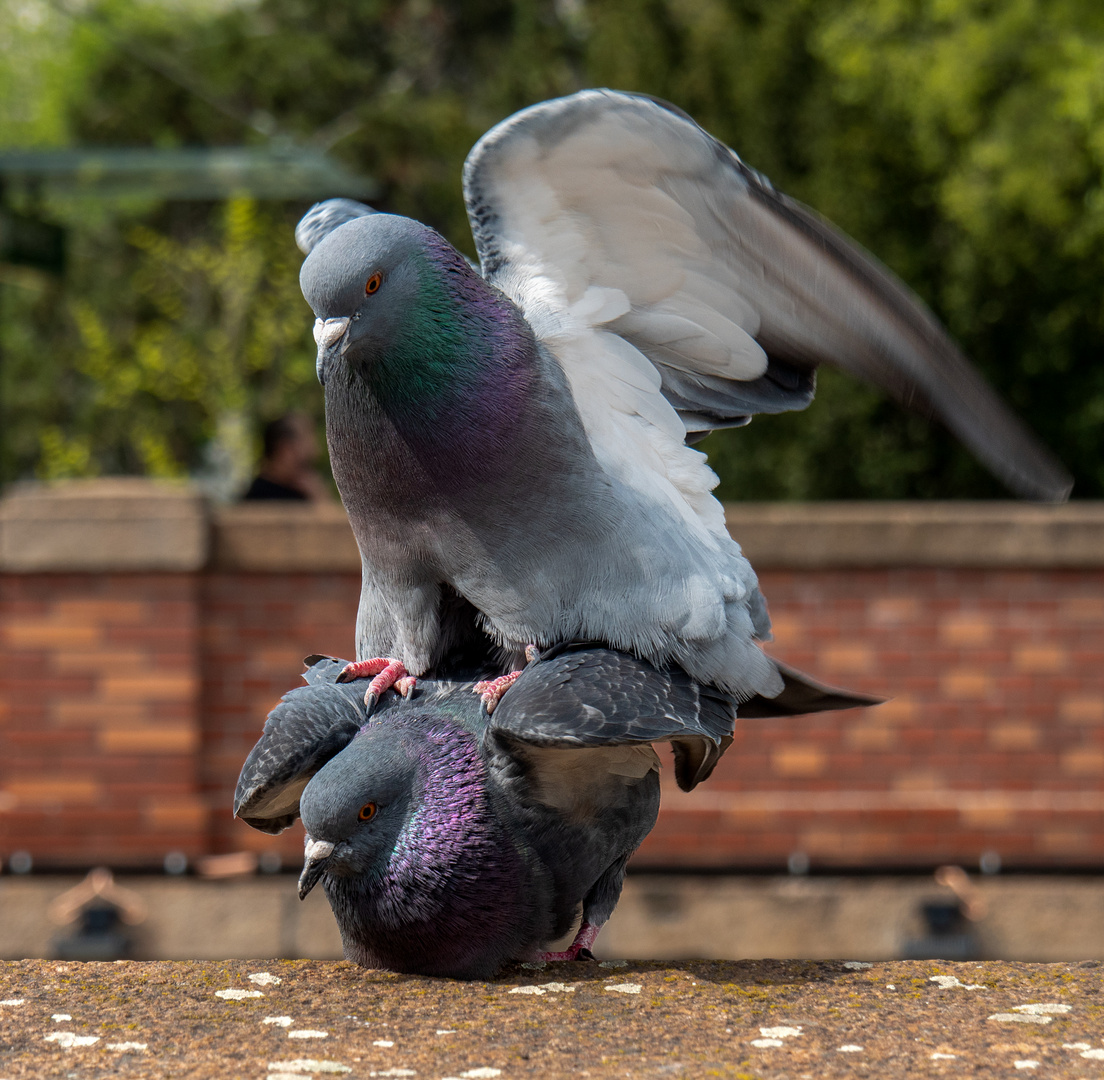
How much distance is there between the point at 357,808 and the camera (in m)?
2.64

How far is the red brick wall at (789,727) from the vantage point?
703 cm

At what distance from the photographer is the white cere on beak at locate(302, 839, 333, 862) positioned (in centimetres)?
265

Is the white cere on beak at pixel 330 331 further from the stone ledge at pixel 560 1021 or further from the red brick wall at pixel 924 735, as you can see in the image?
the red brick wall at pixel 924 735

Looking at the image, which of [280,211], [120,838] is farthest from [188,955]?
[280,211]

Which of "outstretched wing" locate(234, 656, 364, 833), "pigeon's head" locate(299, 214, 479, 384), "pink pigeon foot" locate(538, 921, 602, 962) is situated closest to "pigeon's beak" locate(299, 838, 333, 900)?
"outstretched wing" locate(234, 656, 364, 833)

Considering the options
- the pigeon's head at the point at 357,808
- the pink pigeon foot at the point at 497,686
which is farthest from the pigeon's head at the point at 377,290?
the pigeon's head at the point at 357,808

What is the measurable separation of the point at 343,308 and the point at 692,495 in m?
0.87

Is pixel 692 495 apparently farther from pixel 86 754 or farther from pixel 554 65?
pixel 554 65

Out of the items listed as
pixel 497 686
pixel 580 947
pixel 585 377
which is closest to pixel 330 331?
pixel 585 377

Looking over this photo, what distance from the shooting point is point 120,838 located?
703cm

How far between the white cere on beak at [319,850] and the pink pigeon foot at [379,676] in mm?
352

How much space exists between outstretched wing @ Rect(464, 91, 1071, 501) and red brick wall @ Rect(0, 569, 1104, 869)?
4.14 meters

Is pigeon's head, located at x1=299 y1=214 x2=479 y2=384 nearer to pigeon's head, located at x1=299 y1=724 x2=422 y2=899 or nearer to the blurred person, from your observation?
pigeon's head, located at x1=299 y1=724 x2=422 y2=899

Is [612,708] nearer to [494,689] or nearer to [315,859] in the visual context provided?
[494,689]
